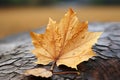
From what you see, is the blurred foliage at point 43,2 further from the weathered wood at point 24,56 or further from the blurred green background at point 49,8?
the weathered wood at point 24,56

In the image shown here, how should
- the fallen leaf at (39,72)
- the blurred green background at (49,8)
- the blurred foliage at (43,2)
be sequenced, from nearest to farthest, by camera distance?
1. the fallen leaf at (39,72)
2. the blurred green background at (49,8)
3. the blurred foliage at (43,2)

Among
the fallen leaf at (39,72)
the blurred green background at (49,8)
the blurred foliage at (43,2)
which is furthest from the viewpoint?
the blurred foliage at (43,2)

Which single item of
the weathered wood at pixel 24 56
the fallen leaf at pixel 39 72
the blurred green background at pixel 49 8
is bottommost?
the fallen leaf at pixel 39 72

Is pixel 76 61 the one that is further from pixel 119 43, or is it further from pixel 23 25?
pixel 23 25

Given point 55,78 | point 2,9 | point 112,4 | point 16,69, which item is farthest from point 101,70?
point 112,4

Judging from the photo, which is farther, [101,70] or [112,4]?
[112,4]

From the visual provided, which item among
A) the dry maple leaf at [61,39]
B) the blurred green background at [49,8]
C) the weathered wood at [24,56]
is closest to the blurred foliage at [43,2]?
the blurred green background at [49,8]

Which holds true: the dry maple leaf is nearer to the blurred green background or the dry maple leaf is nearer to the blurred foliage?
the blurred green background

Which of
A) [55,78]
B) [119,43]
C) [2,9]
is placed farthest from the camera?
[2,9]

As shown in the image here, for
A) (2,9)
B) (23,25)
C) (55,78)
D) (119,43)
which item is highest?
(2,9)

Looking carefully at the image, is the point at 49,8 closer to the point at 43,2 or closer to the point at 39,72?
the point at 43,2
